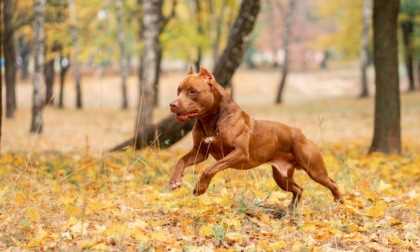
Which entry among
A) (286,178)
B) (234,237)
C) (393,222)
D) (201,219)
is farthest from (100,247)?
(393,222)

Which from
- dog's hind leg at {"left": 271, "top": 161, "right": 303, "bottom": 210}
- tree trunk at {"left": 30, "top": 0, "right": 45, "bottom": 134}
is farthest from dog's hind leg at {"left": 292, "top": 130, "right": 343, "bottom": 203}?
tree trunk at {"left": 30, "top": 0, "right": 45, "bottom": 134}

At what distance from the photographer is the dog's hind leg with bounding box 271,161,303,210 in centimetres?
542

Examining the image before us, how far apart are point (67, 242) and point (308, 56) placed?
70210 mm

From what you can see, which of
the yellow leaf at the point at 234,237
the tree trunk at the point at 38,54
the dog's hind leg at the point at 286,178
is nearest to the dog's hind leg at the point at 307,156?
the dog's hind leg at the point at 286,178

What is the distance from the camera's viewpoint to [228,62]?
1053 centimetres

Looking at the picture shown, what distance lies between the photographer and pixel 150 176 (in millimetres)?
8039

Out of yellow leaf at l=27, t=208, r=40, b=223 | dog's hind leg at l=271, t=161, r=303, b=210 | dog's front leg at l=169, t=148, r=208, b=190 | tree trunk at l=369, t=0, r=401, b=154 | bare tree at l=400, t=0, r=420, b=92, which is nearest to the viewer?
yellow leaf at l=27, t=208, r=40, b=223

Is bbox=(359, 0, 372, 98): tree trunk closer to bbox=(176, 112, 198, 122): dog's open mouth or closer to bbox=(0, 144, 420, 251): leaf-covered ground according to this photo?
bbox=(0, 144, 420, 251): leaf-covered ground

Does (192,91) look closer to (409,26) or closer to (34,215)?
(34,215)

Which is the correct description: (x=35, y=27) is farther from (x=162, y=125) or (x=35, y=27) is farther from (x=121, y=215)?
(x=121, y=215)

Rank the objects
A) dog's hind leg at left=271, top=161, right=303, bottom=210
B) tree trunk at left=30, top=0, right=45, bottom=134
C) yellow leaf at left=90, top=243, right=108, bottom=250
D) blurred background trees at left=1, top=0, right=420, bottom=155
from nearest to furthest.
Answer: yellow leaf at left=90, top=243, right=108, bottom=250 → dog's hind leg at left=271, top=161, right=303, bottom=210 → tree trunk at left=30, top=0, right=45, bottom=134 → blurred background trees at left=1, top=0, right=420, bottom=155

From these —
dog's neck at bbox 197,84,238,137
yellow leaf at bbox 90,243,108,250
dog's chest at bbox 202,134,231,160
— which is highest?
dog's neck at bbox 197,84,238,137

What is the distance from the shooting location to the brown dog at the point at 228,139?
4.74 metres

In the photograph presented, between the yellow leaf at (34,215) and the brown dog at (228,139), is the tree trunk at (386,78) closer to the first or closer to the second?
the brown dog at (228,139)
